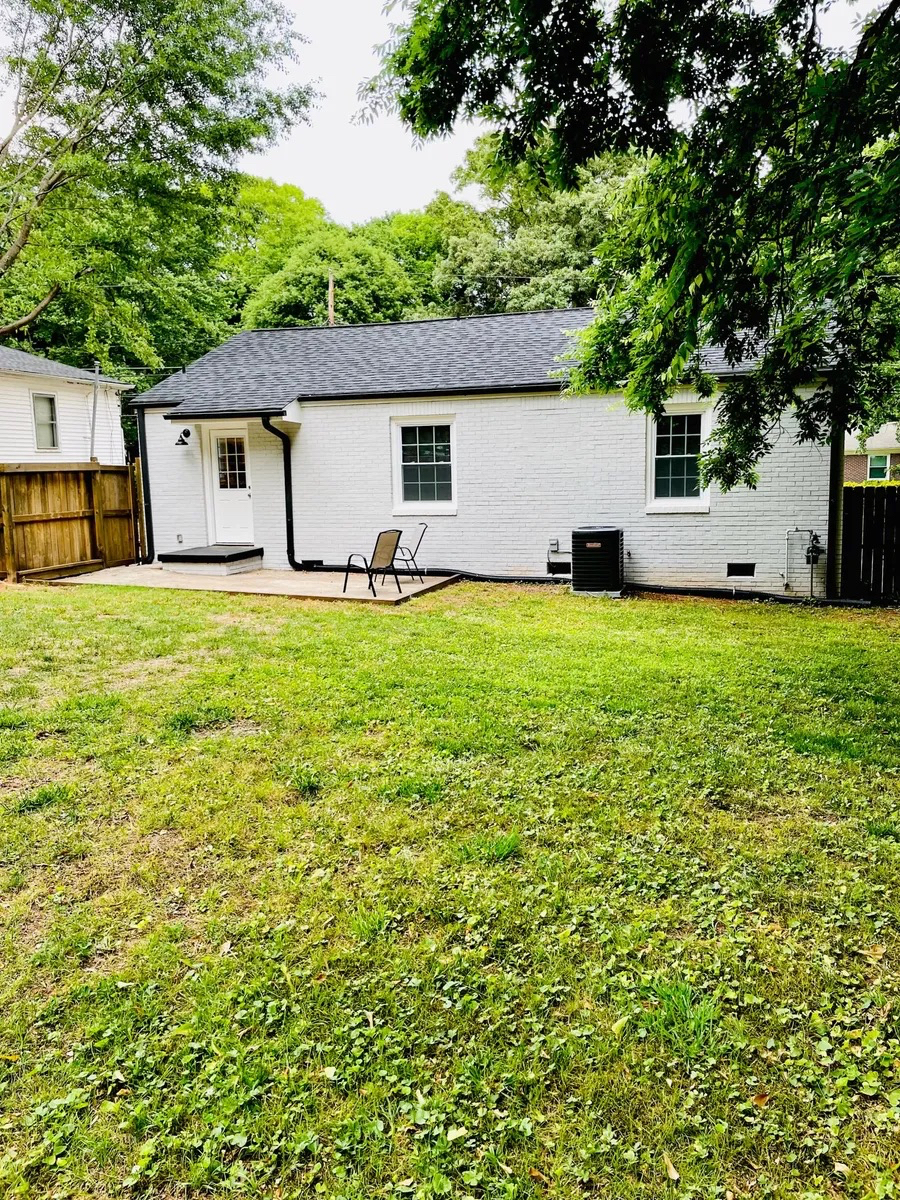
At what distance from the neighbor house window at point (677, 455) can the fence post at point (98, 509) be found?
909 cm

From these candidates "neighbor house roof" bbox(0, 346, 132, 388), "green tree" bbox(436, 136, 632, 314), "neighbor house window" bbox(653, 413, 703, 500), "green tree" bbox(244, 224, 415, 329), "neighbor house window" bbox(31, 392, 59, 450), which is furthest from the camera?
"green tree" bbox(244, 224, 415, 329)

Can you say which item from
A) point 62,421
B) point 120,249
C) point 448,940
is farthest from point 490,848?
point 62,421

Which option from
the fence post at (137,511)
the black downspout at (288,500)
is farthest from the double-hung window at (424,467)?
the fence post at (137,511)

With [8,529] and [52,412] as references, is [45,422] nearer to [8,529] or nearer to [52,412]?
[52,412]

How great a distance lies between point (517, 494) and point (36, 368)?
51.1 feet

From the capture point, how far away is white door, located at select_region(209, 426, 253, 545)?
1330 centimetres

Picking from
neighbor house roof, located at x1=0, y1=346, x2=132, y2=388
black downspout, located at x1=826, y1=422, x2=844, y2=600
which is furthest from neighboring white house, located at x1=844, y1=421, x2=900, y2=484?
neighbor house roof, located at x1=0, y1=346, x2=132, y2=388

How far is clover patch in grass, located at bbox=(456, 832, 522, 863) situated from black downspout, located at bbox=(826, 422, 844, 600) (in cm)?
842

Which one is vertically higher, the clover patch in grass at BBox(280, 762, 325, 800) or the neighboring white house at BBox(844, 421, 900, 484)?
the neighboring white house at BBox(844, 421, 900, 484)

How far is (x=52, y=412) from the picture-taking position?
70.8 ft

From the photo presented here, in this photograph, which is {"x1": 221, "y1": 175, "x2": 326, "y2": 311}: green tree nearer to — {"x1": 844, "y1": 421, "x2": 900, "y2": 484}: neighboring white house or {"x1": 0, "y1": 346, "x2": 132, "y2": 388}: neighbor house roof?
{"x1": 0, "y1": 346, "x2": 132, "y2": 388}: neighbor house roof

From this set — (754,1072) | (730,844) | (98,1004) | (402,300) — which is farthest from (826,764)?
(402,300)

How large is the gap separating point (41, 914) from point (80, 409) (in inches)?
898

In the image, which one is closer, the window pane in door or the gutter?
the gutter
